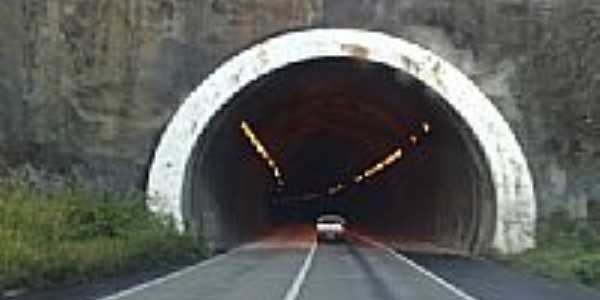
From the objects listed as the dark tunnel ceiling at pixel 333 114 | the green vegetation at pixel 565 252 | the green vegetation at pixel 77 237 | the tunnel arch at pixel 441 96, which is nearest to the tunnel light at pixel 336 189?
the dark tunnel ceiling at pixel 333 114

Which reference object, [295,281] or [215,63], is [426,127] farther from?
[295,281]

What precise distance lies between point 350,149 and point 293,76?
119ft

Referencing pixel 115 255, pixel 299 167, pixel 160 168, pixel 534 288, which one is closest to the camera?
pixel 534 288

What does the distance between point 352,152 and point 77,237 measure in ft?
159

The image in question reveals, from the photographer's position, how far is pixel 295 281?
27.3m

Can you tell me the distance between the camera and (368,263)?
36.6 m

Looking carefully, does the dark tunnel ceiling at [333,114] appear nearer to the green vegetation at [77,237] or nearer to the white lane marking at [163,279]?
the white lane marking at [163,279]

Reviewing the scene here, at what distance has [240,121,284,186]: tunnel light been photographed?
48.0 m

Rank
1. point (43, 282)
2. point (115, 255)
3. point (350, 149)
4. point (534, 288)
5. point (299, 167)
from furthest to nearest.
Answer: point (299, 167)
point (350, 149)
point (115, 255)
point (534, 288)
point (43, 282)

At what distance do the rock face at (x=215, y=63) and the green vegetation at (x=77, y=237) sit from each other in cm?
205

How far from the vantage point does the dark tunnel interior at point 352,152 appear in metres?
39.3

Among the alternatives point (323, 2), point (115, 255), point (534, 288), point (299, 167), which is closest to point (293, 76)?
point (323, 2)

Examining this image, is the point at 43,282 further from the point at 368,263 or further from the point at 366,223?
the point at 366,223

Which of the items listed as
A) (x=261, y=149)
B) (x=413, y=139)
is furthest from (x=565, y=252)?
(x=261, y=149)
